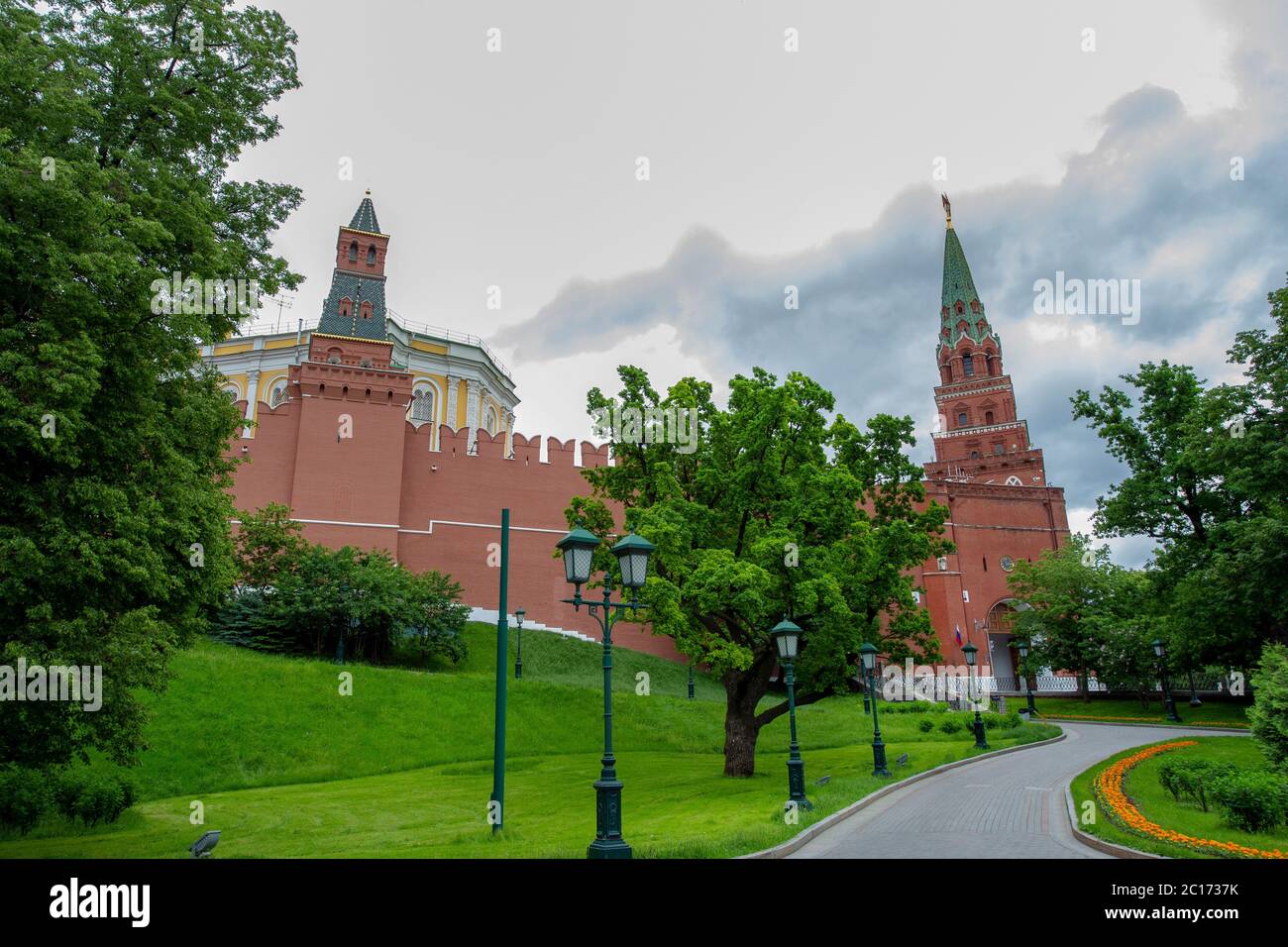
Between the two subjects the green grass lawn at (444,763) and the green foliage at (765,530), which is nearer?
the green grass lawn at (444,763)

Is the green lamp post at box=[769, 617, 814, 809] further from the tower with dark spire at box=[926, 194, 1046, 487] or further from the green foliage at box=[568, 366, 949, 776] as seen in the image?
the tower with dark spire at box=[926, 194, 1046, 487]

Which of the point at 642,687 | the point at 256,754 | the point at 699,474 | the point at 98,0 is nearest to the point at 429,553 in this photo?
the point at 642,687

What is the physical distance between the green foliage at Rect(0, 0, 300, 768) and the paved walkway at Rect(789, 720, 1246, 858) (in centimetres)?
825

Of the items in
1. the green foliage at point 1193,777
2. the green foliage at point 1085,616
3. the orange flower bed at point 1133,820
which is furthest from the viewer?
the green foliage at point 1085,616

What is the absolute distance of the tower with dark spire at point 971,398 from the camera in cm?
5434

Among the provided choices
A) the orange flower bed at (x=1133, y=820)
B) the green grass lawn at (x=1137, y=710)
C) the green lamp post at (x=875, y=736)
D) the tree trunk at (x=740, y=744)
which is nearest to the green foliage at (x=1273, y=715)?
the orange flower bed at (x=1133, y=820)

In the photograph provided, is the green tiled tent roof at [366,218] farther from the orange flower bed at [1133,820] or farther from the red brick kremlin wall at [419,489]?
the orange flower bed at [1133,820]

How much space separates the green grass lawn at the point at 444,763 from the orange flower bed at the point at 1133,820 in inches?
144

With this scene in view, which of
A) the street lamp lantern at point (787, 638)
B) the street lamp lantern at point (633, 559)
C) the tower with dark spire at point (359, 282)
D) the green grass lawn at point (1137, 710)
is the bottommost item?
the green grass lawn at point (1137, 710)

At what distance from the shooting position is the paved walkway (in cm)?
866

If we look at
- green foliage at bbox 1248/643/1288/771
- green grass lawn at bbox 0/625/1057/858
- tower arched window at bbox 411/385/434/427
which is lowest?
green grass lawn at bbox 0/625/1057/858

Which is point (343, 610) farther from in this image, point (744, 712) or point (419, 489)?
point (744, 712)

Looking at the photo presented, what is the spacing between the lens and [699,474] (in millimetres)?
17031

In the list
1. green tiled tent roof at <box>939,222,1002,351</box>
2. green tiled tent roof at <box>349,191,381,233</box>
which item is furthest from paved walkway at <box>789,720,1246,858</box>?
green tiled tent roof at <box>939,222,1002,351</box>
